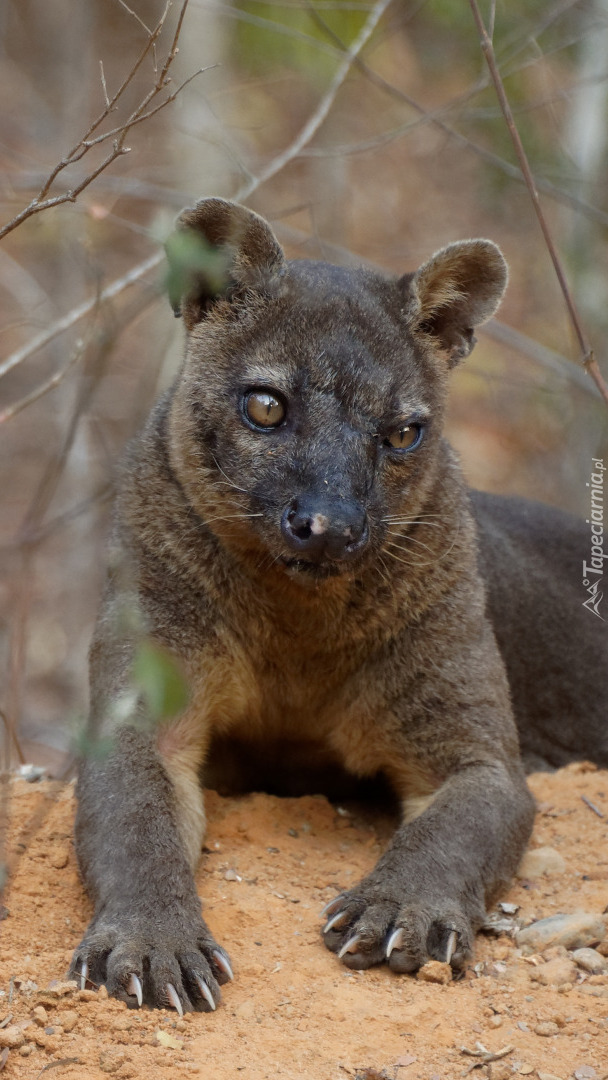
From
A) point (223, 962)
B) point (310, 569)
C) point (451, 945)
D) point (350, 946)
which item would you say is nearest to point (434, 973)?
point (451, 945)

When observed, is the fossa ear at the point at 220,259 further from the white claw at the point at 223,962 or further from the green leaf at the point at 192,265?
the white claw at the point at 223,962

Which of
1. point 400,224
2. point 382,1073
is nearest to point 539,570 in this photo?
point 382,1073

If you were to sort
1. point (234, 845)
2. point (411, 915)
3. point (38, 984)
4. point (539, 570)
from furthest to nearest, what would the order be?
point (539, 570) < point (234, 845) < point (411, 915) < point (38, 984)

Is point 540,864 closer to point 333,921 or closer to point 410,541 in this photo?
point 333,921

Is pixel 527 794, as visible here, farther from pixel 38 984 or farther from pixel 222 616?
pixel 38 984

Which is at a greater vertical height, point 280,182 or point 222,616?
point 280,182

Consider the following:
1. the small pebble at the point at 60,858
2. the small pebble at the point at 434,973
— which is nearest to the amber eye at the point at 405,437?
the small pebble at the point at 434,973

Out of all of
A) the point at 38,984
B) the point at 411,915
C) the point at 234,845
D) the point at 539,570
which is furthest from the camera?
the point at 539,570

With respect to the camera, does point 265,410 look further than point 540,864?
No
